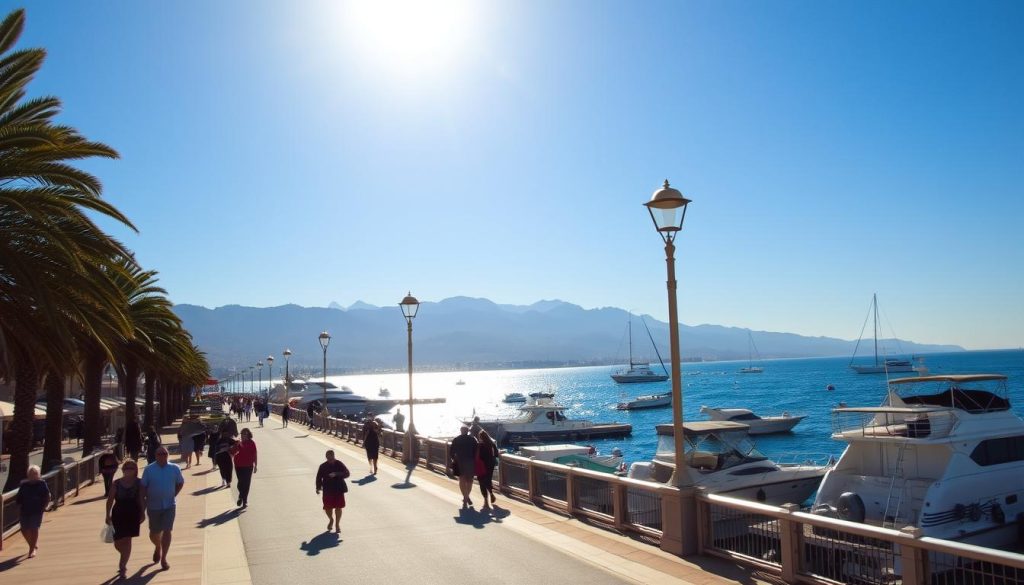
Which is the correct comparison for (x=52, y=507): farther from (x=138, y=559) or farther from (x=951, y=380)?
(x=951, y=380)

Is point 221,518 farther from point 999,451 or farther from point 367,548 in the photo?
point 999,451

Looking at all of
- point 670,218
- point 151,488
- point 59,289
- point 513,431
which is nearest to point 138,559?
point 151,488

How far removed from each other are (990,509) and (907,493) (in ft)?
7.28

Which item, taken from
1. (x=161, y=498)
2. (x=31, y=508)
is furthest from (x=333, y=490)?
(x=31, y=508)

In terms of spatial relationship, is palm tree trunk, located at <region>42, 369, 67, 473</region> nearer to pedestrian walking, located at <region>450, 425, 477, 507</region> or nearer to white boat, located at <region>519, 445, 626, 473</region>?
pedestrian walking, located at <region>450, 425, 477, 507</region>

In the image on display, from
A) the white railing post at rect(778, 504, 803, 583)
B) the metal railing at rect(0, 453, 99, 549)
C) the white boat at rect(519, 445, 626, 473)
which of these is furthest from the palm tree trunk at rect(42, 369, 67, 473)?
→ the white railing post at rect(778, 504, 803, 583)

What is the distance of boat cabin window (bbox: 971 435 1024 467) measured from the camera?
1997 centimetres

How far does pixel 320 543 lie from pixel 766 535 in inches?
269

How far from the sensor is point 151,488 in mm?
10367

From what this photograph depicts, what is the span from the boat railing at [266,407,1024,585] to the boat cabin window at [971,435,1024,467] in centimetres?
1060

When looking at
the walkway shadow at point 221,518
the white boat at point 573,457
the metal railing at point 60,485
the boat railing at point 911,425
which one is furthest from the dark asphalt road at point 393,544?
the white boat at point 573,457

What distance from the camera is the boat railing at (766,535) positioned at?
741 centimetres

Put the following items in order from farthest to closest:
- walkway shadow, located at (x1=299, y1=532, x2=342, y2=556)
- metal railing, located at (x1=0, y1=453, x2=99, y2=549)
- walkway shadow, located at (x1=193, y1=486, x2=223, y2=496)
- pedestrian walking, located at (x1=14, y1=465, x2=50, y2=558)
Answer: walkway shadow, located at (x1=193, y1=486, x2=223, y2=496) < metal railing, located at (x1=0, y1=453, x2=99, y2=549) < walkway shadow, located at (x1=299, y1=532, x2=342, y2=556) < pedestrian walking, located at (x1=14, y1=465, x2=50, y2=558)

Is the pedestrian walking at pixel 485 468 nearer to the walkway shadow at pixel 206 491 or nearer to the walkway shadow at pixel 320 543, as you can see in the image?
the walkway shadow at pixel 320 543
